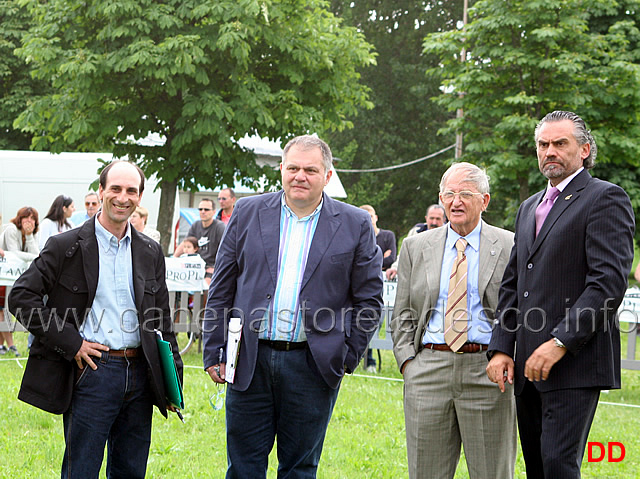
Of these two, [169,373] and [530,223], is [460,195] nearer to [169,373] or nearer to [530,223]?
[530,223]

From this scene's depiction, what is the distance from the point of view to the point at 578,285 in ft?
12.1

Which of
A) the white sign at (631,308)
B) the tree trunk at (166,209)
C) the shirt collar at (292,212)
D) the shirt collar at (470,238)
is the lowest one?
the white sign at (631,308)

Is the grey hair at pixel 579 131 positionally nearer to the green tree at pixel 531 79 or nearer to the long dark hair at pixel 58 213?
the long dark hair at pixel 58 213

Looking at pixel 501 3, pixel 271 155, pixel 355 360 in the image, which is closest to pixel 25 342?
pixel 355 360

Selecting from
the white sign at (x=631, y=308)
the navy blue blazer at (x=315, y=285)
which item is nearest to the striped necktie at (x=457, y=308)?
the navy blue blazer at (x=315, y=285)

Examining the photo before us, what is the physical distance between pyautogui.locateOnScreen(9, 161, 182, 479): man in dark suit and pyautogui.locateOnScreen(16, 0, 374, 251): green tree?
29.9 feet

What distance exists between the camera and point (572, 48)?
17.9m

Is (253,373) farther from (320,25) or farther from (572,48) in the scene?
(572,48)

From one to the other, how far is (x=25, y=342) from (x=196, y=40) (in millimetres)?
5543

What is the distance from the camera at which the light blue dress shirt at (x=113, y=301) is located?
3850 mm

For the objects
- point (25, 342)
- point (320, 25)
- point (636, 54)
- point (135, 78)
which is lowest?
point (25, 342)

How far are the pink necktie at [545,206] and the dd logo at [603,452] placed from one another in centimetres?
311

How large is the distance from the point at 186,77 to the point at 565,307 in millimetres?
10927

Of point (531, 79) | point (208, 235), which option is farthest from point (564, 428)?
point (531, 79)
